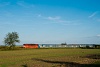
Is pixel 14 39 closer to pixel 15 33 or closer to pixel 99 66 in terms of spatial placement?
pixel 15 33

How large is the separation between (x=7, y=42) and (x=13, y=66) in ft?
336

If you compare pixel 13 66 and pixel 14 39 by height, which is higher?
pixel 14 39

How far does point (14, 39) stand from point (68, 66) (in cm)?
10671

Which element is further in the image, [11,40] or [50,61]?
[11,40]

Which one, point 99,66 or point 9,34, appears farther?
point 9,34

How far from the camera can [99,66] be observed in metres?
19.5

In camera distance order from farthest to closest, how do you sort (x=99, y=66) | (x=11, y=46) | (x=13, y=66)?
(x=11, y=46), (x=13, y=66), (x=99, y=66)

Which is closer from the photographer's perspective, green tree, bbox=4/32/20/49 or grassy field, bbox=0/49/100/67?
grassy field, bbox=0/49/100/67

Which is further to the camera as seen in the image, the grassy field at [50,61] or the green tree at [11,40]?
the green tree at [11,40]

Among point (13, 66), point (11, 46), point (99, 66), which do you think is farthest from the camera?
point (11, 46)

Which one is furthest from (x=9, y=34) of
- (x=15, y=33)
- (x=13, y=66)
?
(x=13, y=66)

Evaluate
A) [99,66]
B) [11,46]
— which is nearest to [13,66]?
[99,66]

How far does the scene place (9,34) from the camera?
123812 millimetres

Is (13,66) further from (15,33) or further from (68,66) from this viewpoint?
(15,33)
